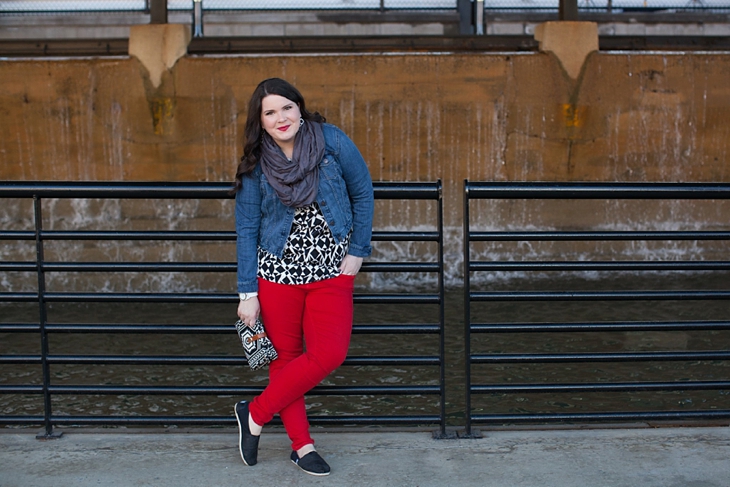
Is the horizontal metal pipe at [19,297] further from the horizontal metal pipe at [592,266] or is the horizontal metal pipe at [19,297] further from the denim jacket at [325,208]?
the horizontal metal pipe at [592,266]

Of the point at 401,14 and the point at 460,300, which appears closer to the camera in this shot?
the point at 460,300

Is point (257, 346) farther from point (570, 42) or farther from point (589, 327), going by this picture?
point (570, 42)

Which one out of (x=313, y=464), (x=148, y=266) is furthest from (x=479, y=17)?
(x=313, y=464)

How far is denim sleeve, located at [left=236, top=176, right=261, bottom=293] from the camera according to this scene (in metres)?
3.51

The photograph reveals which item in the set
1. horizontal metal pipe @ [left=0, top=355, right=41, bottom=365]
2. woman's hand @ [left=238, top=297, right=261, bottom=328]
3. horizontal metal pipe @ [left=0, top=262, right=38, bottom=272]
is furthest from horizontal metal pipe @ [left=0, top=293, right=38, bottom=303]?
woman's hand @ [left=238, top=297, right=261, bottom=328]

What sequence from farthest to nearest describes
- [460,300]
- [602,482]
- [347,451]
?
[460,300], [347,451], [602,482]

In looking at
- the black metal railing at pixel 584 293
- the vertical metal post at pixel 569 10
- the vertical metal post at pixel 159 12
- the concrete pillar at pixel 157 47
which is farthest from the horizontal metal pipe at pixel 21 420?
the vertical metal post at pixel 569 10

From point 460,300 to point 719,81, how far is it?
4446 mm

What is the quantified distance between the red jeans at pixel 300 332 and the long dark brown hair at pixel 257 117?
0.48 m

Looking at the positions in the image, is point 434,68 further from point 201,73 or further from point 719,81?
point 719,81

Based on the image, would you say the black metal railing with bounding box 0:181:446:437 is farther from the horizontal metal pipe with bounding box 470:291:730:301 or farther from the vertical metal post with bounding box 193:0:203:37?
the vertical metal post with bounding box 193:0:203:37

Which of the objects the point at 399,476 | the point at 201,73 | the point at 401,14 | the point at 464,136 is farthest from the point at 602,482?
the point at 401,14

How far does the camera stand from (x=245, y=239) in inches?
139

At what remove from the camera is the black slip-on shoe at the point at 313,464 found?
141 inches
